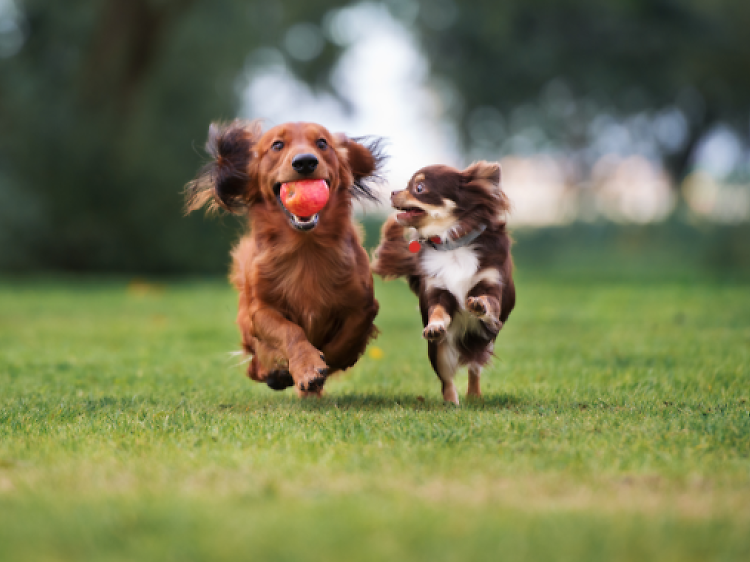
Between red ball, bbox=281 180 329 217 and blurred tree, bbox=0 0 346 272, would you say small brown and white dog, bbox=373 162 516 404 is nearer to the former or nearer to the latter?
red ball, bbox=281 180 329 217

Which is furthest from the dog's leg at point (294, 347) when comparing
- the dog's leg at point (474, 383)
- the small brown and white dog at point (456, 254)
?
the dog's leg at point (474, 383)

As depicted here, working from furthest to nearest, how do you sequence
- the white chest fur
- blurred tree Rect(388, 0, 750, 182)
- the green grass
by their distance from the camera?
blurred tree Rect(388, 0, 750, 182), the white chest fur, the green grass

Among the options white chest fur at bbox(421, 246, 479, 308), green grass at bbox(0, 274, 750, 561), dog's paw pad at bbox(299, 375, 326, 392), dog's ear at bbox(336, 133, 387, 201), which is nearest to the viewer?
green grass at bbox(0, 274, 750, 561)

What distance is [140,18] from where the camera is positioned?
17.6m

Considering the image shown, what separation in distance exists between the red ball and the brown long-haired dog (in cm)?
3

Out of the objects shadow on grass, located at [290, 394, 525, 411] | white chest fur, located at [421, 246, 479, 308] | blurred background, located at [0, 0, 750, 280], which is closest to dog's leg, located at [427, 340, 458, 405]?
A: shadow on grass, located at [290, 394, 525, 411]

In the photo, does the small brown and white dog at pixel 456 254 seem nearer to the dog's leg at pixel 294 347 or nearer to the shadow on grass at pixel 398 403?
the shadow on grass at pixel 398 403

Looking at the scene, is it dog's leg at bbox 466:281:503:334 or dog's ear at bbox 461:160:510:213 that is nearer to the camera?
dog's leg at bbox 466:281:503:334

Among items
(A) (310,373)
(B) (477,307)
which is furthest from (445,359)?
(A) (310,373)

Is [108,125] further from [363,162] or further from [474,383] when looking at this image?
[474,383]

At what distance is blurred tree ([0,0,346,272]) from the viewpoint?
17.8 meters

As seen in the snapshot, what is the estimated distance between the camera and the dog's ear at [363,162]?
5.34 m

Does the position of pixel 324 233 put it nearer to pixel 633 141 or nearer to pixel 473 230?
pixel 473 230

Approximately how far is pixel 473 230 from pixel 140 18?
48.5 ft
